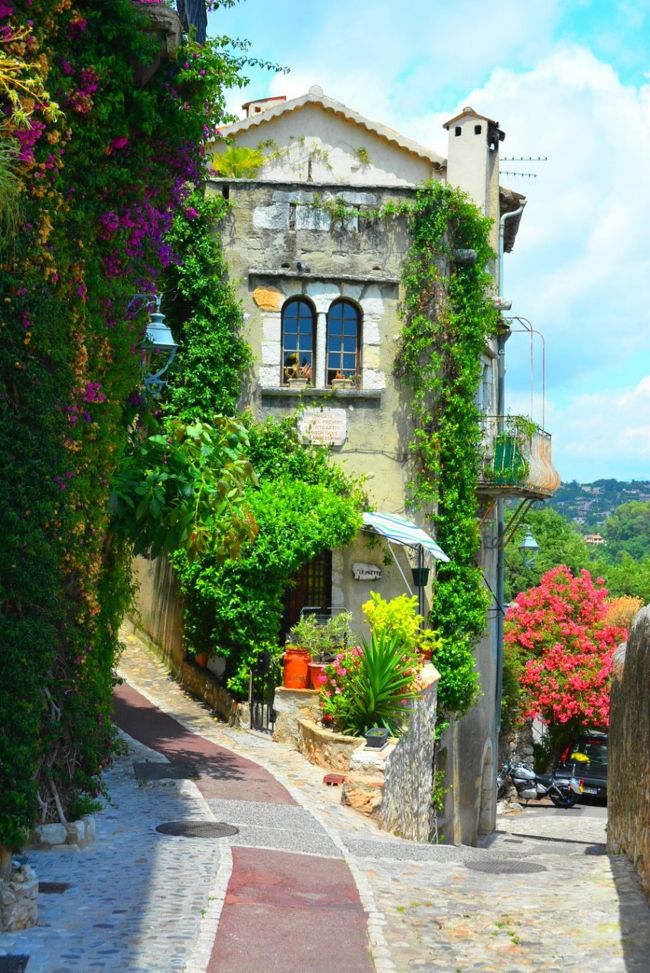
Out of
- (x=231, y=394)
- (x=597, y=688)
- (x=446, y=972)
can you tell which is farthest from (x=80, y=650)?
(x=597, y=688)

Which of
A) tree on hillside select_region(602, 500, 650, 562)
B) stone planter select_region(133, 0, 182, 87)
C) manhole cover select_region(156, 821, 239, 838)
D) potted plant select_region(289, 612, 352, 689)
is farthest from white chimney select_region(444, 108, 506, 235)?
tree on hillside select_region(602, 500, 650, 562)

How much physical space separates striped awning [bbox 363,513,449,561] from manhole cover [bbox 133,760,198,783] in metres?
5.30

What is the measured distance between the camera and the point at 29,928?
7.49m

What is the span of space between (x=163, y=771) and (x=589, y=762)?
23.2m

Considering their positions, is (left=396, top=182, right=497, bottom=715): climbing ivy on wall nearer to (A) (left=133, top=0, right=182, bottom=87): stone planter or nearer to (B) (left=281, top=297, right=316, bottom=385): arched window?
(B) (left=281, top=297, right=316, bottom=385): arched window

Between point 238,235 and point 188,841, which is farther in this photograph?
point 238,235

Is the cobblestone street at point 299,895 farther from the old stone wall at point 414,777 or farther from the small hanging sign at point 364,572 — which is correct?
the small hanging sign at point 364,572

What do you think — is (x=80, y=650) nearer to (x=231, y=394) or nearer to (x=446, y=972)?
(x=446, y=972)

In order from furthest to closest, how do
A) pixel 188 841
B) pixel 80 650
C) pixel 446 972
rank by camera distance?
pixel 188 841 < pixel 80 650 < pixel 446 972

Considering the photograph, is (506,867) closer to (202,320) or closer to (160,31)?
(160,31)

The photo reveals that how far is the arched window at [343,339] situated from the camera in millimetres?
19484

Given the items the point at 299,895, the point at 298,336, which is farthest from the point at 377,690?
the point at 298,336

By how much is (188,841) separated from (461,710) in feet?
32.8

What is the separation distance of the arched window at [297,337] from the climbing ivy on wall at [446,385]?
1.47 meters
